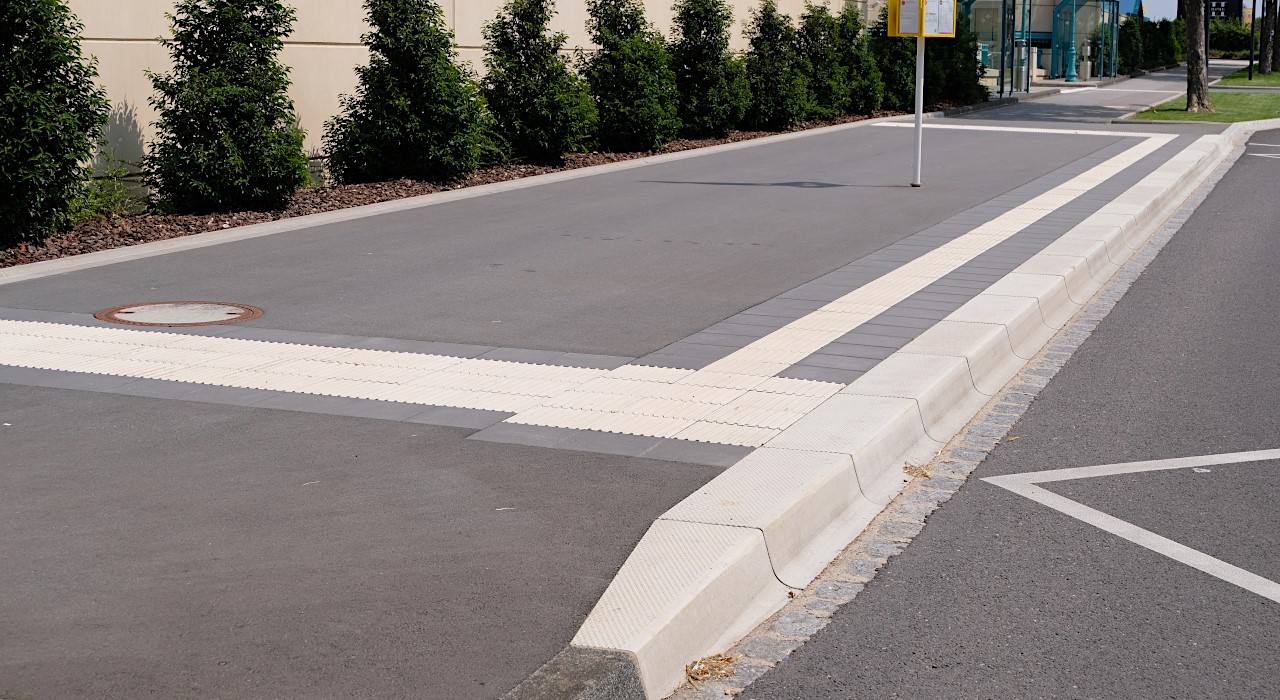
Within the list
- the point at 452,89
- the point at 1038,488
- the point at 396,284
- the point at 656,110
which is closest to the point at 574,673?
the point at 1038,488

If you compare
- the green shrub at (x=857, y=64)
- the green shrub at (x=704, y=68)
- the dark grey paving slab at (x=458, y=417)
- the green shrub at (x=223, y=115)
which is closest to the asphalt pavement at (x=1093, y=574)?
the dark grey paving slab at (x=458, y=417)

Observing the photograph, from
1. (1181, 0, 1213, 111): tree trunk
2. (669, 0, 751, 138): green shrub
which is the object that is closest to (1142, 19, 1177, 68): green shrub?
(1181, 0, 1213, 111): tree trunk

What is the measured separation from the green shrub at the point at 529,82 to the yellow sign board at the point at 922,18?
16.5 ft

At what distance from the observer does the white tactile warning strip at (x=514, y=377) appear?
22.5 feet

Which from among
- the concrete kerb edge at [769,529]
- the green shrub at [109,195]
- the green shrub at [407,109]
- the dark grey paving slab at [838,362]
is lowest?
the concrete kerb edge at [769,529]

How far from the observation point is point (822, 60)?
32.1 metres

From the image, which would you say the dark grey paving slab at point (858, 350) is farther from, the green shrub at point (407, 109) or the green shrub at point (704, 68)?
the green shrub at point (704, 68)

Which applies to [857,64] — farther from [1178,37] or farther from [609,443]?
[1178,37]

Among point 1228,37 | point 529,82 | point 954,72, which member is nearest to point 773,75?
point 529,82

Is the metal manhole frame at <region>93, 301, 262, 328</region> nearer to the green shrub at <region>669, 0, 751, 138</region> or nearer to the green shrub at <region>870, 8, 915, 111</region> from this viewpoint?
the green shrub at <region>669, 0, 751, 138</region>

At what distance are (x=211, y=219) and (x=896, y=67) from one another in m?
25.0

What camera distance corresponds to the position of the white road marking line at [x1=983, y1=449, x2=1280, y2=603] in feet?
16.7

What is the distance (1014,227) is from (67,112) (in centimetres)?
910

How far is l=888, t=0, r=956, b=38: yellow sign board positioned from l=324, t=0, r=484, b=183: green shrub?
5.58 meters
